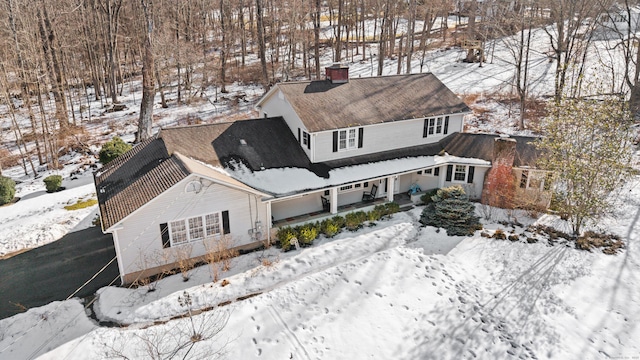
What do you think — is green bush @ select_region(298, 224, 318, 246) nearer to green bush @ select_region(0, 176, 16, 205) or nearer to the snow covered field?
the snow covered field

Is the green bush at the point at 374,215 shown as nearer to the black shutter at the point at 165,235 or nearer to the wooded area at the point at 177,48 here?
the black shutter at the point at 165,235

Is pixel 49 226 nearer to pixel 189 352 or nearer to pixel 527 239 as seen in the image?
pixel 189 352

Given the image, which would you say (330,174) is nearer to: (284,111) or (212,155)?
(284,111)

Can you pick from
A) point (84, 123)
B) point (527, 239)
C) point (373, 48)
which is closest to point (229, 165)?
point (527, 239)

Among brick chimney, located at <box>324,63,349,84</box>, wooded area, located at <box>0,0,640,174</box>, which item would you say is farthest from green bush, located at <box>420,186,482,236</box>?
wooded area, located at <box>0,0,640,174</box>

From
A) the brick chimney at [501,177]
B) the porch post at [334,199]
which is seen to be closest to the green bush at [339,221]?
the porch post at [334,199]

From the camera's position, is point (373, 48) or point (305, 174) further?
point (373, 48)

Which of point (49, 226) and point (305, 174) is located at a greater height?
point (305, 174)
